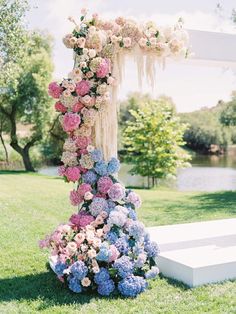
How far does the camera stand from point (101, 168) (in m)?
4.78

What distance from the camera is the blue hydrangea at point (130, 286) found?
432 centimetres

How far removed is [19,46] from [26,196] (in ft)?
13.7

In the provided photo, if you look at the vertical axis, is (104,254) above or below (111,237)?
below

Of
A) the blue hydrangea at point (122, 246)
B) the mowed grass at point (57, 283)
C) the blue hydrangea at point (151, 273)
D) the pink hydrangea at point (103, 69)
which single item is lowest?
the mowed grass at point (57, 283)

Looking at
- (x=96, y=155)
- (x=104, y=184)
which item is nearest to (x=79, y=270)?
(x=104, y=184)

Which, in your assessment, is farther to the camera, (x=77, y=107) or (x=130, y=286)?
(x=77, y=107)

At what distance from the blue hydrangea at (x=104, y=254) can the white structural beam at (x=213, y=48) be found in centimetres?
215

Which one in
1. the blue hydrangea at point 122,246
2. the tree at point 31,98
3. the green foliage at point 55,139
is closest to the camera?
the blue hydrangea at point 122,246

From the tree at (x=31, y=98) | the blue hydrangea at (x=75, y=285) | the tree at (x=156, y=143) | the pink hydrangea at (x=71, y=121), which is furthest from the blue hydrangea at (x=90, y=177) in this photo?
the tree at (x=31, y=98)

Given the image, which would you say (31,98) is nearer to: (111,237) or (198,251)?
(198,251)

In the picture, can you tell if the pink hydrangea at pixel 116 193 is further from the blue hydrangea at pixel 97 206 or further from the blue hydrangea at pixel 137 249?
the blue hydrangea at pixel 137 249

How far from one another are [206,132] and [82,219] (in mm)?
30570

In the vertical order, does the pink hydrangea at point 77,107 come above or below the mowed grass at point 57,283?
above

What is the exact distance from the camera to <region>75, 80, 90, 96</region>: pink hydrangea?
4691 millimetres
